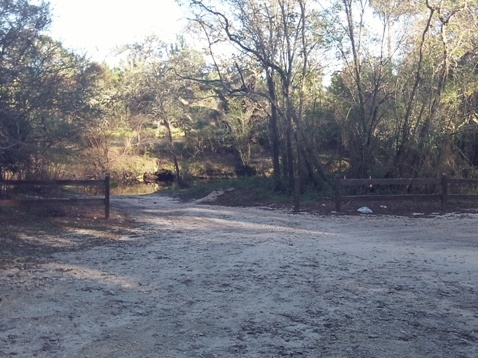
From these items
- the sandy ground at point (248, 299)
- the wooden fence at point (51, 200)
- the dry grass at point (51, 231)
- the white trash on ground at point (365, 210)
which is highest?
the wooden fence at point (51, 200)

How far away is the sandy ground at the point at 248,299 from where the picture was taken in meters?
6.60

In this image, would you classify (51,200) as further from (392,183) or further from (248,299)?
(392,183)

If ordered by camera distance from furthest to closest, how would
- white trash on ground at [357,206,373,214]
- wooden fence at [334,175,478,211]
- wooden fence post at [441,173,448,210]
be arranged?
1. wooden fence post at [441,173,448,210]
2. white trash on ground at [357,206,373,214]
3. wooden fence at [334,175,478,211]

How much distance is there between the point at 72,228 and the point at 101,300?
23.8 feet

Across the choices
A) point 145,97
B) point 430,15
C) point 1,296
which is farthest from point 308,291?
point 145,97

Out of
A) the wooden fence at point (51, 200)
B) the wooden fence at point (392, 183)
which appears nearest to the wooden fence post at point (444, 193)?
the wooden fence at point (392, 183)

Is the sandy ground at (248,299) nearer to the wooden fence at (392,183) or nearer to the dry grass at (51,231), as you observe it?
the dry grass at (51,231)

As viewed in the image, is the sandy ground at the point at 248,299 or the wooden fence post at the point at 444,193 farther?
the wooden fence post at the point at 444,193

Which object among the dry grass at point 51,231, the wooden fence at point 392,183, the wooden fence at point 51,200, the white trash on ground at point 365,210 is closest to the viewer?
the dry grass at point 51,231

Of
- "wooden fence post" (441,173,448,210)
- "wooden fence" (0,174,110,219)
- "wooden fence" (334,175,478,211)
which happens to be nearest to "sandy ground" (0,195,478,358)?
"wooden fence" (0,174,110,219)

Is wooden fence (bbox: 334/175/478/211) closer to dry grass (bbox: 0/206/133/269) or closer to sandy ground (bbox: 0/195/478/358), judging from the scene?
sandy ground (bbox: 0/195/478/358)

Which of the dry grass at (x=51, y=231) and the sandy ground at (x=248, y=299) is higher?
the dry grass at (x=51, y=231)

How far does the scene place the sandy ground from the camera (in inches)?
260

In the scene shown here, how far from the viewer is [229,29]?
2489 centimetres
